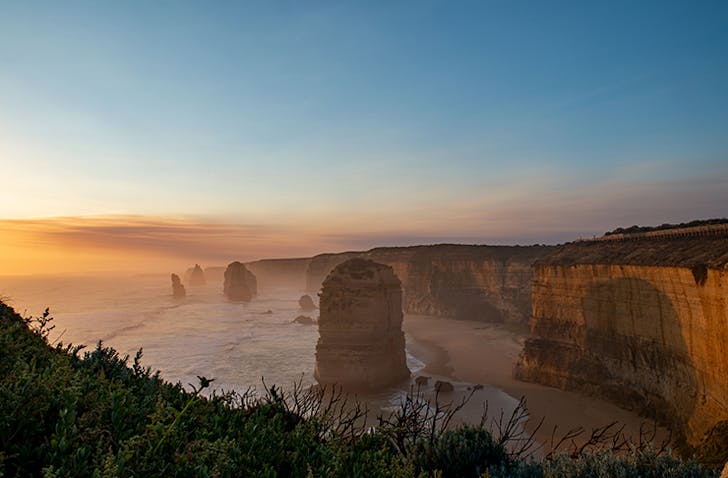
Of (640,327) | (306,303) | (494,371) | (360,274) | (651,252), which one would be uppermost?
(651,252)

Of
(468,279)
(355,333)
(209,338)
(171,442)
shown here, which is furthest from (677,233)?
(209,338)

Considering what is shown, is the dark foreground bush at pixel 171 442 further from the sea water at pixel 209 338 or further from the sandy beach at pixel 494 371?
the sea water at pixel 209 338

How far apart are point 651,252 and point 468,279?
46.2 m

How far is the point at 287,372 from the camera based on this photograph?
39.2m

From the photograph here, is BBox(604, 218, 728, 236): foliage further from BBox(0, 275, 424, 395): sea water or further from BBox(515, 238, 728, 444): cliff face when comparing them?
BBox(0, 275, 424, 395): sea water

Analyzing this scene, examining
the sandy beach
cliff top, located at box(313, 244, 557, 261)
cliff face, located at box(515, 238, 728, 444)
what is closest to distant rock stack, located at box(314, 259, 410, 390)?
the sandy beach

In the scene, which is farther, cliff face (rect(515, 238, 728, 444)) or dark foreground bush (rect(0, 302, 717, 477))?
cliff face (rect(515, 238, 728, 444))

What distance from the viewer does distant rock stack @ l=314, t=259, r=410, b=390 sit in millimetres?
30500

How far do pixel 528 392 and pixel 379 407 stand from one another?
1136 cm

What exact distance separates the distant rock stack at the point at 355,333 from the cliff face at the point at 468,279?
35.9m

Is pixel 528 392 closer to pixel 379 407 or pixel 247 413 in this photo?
pixel 379 407

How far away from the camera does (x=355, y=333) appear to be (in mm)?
31031

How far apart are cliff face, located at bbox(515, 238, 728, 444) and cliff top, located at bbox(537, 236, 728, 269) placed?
95 millimetres

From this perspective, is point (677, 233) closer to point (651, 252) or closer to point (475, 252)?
point (651, 252)
